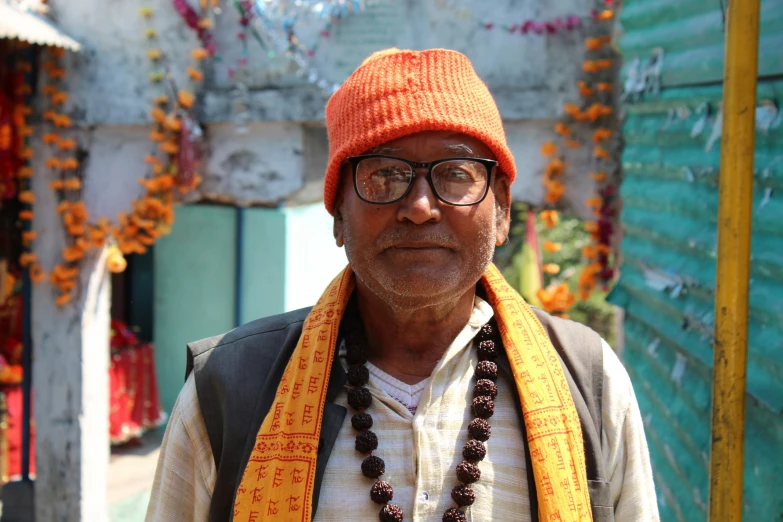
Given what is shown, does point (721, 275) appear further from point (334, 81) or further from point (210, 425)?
point (334, 81)

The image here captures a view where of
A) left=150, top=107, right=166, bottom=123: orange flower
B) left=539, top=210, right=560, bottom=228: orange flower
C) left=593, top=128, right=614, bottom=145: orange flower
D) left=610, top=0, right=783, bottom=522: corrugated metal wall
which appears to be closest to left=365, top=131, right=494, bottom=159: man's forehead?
left=610, top=0, right=783, bottom=522: corrugated metal wall

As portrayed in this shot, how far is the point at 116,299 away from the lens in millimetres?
8734

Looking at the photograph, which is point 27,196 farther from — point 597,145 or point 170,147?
point 597,145

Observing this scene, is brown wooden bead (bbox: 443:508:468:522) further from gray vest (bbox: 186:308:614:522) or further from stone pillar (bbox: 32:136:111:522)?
stone pillar (bbox: 32:136:111:522)

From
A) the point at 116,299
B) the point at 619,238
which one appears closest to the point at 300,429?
the point at 619,238

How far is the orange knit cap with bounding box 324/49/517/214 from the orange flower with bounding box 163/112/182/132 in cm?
350

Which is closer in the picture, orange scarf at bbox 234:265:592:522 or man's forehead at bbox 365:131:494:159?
orange scarf at bbox 234:265:592:522

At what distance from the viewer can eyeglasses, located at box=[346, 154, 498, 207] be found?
172 cm

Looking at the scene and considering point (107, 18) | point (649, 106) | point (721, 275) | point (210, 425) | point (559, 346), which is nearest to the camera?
point (721, 275)

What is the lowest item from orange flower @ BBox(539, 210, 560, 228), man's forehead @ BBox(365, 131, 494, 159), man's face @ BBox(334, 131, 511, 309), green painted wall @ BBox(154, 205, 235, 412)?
green painted wall @ BBox(154, 205, 235, 412)

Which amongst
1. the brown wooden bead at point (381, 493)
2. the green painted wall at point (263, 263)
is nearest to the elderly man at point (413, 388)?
the brown wooden bead at point (381, 493)

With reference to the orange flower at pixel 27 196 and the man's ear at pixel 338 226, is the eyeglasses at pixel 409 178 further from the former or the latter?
the orange flower at pixel 27 196

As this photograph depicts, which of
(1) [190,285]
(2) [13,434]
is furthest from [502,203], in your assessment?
(1) [190,285]

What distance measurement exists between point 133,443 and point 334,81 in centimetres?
517
